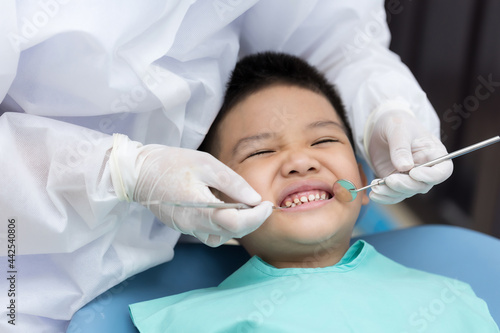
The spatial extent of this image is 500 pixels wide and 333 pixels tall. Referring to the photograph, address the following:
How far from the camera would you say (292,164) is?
115cm

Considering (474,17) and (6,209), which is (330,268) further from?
(474,17)

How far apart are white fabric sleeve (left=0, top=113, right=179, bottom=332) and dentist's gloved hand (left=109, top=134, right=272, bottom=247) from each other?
0.04 meters

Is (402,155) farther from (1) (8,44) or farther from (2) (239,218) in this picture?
(1) (8,44)

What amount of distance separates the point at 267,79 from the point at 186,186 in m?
0.45

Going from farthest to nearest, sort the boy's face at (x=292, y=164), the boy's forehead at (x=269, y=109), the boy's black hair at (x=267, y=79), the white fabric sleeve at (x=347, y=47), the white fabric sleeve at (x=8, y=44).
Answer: the white fabric sleeve at (x=347, y=47) → the boy's black hair at (x=267, y=79) → the boy's forehead at (x=269, y=109) → the boy's face at (x=292, y=164) → the white fabric sleeve at (x=8, y=44)

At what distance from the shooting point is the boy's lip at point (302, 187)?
3.76ft

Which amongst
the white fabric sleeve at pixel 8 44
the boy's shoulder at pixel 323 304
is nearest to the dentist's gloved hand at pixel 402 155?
the boy's shoulder at pixel 323 304

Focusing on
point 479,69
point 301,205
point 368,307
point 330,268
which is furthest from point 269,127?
point 479,69

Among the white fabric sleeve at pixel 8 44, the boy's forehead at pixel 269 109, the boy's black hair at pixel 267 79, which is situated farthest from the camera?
the boy's black hair at pixel 267 79

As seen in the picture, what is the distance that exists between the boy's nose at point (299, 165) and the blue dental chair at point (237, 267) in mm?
396

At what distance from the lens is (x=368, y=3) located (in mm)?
1544

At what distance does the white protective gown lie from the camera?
1.05 meters

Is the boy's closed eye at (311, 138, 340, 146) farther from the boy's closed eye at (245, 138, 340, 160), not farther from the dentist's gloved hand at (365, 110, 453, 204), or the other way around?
the dentist's gloved hand at (365, 110, 453, 204)

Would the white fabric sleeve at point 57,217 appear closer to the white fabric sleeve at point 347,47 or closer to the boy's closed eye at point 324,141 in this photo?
the boy's closed eye at point 324,141
